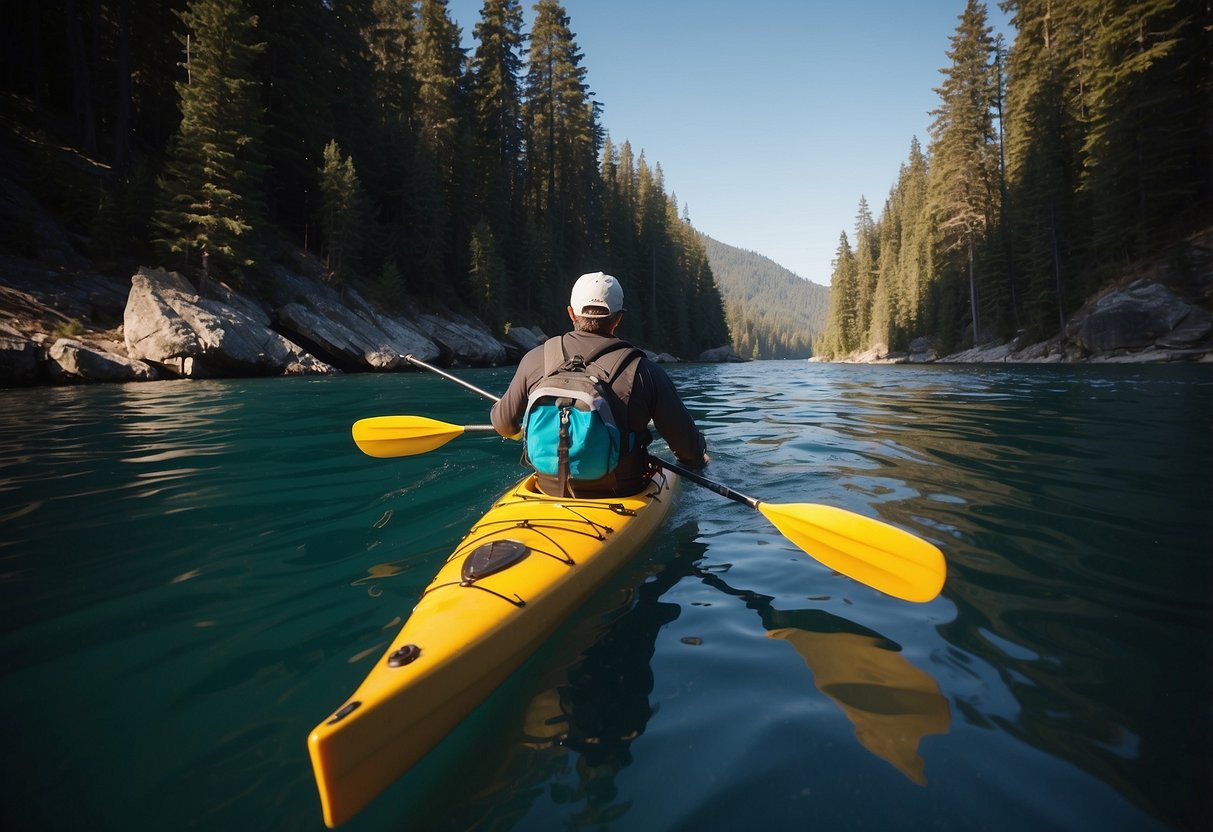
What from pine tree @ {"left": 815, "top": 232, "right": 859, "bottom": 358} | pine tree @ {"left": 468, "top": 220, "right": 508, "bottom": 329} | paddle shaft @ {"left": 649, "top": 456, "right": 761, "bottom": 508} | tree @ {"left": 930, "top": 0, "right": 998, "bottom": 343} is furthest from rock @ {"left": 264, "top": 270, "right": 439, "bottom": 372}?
pine tree @ {"left": 815, "top": 232, "right": 859, "bottom": 358}

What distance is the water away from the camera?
1.78 meters

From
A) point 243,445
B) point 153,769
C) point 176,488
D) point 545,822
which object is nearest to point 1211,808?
point 545,822

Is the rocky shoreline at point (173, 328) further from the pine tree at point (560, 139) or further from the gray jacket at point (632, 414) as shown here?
the pine tree at point (560, 139)

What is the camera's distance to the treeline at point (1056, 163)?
22047 mm

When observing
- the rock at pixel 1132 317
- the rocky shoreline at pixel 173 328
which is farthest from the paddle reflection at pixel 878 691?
the rock at pixel 1132 317

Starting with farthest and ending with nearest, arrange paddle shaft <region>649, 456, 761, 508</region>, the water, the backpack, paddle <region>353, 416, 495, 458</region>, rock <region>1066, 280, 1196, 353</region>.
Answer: rock <region>1066, 280, 1196, 353</region> → paddle <region>353, 416, 495, 458</region> → paddle shaft <region>649, 456, 761, 508</region> → the backpack → the water

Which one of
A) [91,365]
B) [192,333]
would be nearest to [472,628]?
[91,365]

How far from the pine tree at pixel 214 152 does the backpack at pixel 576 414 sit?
18847 mm

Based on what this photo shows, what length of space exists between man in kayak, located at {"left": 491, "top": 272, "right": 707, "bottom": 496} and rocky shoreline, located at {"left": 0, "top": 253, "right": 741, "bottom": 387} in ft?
23.8

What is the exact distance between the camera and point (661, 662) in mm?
2561

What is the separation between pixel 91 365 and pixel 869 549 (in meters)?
17.7

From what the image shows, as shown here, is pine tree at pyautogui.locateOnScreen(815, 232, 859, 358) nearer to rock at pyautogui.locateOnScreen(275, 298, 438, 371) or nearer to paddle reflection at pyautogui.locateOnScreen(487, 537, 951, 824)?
rock at pyautogui.locateOnScreen(275, 298, 438, 371)

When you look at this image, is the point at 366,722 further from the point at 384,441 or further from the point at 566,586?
the point at 384,441

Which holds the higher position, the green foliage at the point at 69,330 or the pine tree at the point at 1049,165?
the pine tree at the point at 1049,165
